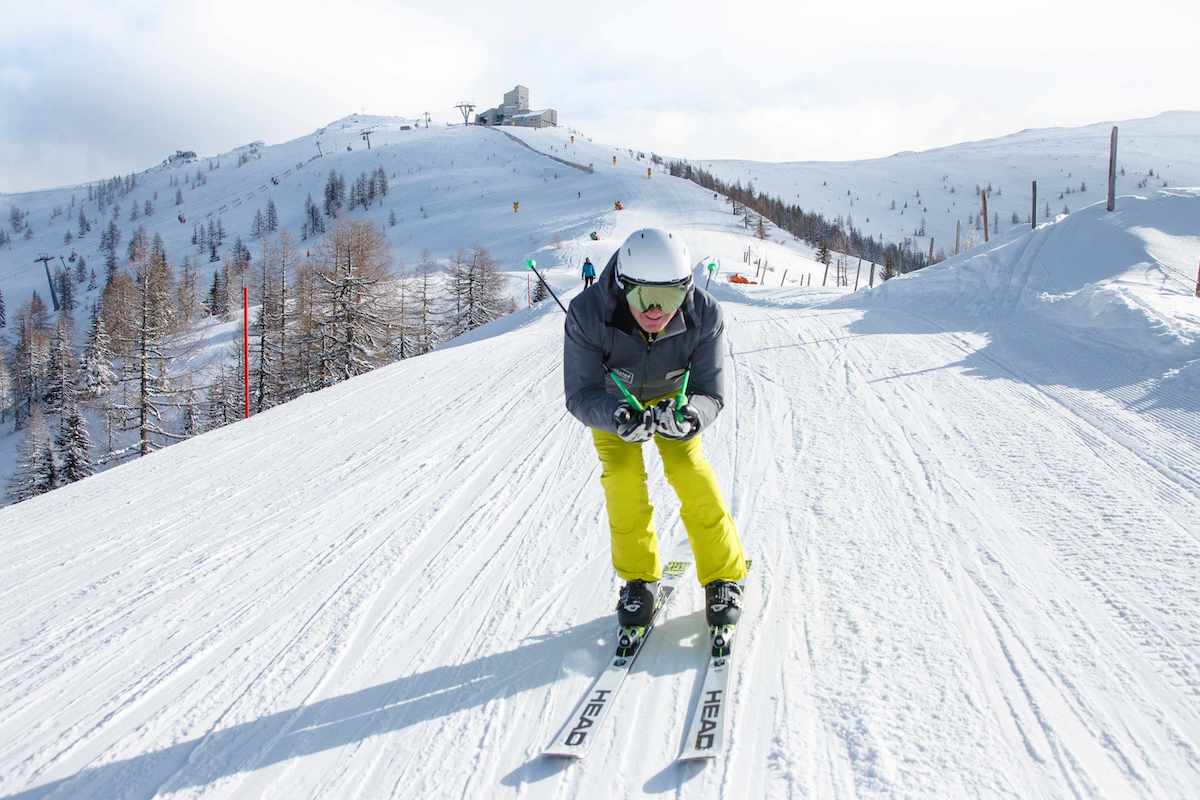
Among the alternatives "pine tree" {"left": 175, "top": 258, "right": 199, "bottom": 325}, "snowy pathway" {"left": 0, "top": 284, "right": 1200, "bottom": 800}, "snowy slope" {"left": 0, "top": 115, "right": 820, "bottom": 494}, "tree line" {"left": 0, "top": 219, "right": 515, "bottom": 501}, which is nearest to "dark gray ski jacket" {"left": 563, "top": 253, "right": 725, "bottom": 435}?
"snowy pathway" {"left": 0, "top": 284, "right": 1200, "bottom": 800}

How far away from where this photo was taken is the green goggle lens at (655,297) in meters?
3.21

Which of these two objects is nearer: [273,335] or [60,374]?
[273,335]

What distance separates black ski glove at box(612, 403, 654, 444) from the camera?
3105mm

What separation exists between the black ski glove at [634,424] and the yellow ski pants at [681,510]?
31 cm

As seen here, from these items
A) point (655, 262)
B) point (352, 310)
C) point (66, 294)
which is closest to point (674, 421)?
point (655, 262)

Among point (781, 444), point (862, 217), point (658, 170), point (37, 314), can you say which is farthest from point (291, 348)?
point (862, 217)

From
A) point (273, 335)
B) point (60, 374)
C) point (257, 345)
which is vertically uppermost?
point (273, 335)

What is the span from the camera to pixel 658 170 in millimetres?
114812

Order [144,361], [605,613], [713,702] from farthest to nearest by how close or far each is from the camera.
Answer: [144,361] → [605,613] → [713,702]

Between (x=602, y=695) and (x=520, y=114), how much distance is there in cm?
18412

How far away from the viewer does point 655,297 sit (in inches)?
127

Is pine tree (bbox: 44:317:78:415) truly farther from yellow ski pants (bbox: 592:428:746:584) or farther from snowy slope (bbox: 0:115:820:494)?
yellow ski pants (bbox: 592:428:746:584)

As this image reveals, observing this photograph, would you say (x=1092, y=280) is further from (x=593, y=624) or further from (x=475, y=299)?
(x=475, y=299)

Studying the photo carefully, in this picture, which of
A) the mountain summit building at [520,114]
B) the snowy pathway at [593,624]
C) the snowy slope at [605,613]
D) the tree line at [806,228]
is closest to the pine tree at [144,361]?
the snowy slope at [605,613]
